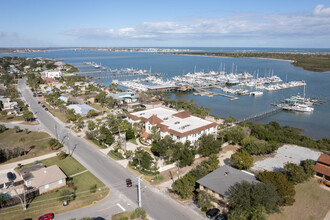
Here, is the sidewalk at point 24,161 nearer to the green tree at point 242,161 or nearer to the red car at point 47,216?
the red car at point 47,216

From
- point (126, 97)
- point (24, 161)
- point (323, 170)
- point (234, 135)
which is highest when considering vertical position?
point (126, 97)

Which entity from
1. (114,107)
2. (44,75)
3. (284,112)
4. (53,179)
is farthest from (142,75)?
(53,179)

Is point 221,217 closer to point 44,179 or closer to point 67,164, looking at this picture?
point 44,179

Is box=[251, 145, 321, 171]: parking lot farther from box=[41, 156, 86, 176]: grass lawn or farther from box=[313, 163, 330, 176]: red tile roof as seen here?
box=[41, 156, 86, 176]: grass lawn

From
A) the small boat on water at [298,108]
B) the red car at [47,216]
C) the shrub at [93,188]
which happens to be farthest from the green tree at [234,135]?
the small boat on water at [298,108]

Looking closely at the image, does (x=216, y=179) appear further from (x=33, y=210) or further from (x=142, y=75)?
(x=142, y=75)

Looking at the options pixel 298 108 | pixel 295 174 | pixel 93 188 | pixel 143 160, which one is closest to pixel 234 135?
pixel 295 174
